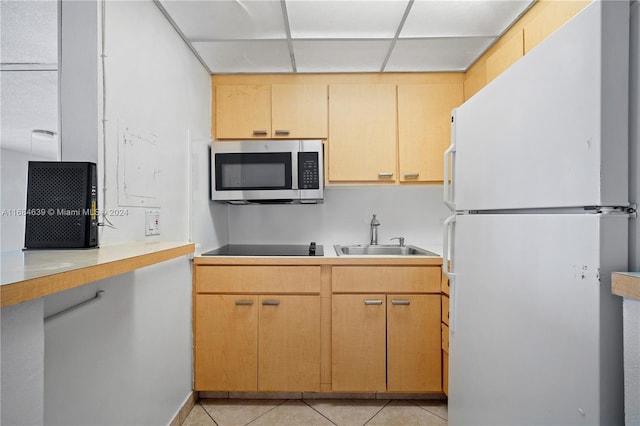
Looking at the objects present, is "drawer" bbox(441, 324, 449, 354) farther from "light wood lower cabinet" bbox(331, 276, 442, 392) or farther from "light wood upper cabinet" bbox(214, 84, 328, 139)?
"light wood upper cabinet" bbox(214, 84, 328, 139)

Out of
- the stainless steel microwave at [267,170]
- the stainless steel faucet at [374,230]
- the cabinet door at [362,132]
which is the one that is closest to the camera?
the stainless steel microwave at [267,170]

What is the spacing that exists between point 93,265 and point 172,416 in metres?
1.38

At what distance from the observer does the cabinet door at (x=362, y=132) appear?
2193 mm

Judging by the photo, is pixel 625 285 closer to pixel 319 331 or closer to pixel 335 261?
pixel 335 261

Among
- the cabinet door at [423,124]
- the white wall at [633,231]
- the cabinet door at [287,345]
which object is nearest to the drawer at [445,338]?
the cabinet door at [287,345]

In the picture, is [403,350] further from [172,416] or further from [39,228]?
[39,228]

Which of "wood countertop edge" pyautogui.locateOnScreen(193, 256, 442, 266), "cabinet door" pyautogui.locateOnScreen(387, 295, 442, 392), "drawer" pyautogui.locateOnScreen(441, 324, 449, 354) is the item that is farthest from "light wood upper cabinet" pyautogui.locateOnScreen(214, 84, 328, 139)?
"drawer" pyautogui.locateOnScreen(441, 324, 449, 354)

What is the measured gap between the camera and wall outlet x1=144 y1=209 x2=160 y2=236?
139 cm

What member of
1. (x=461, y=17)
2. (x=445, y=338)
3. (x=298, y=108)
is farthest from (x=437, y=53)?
(x=445, y=338)

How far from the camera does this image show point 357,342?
1.83 metres

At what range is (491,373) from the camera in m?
1.10

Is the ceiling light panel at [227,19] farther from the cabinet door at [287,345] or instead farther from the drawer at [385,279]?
the cabinet door at [287,345]

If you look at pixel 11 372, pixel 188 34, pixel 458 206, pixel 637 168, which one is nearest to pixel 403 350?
pixel 458 206

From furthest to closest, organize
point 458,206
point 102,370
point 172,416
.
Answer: point 172,416
point 458,206
point 102,370
